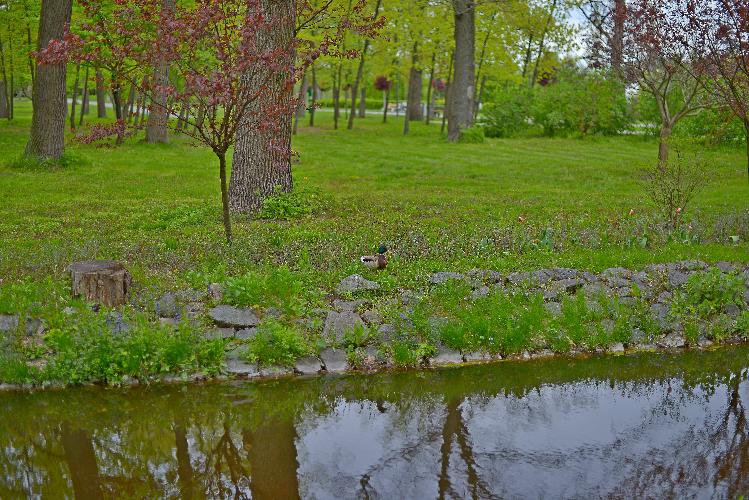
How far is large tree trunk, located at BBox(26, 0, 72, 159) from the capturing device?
16.5 meters

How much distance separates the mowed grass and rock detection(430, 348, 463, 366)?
3.90 ft

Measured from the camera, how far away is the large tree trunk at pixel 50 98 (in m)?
16.5

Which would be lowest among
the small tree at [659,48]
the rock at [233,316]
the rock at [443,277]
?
the rock at [233,316]

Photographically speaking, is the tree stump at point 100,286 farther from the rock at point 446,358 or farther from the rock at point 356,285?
the rock at point 446,358

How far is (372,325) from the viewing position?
817 cm

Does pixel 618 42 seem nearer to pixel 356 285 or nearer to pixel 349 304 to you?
pixel 356 285

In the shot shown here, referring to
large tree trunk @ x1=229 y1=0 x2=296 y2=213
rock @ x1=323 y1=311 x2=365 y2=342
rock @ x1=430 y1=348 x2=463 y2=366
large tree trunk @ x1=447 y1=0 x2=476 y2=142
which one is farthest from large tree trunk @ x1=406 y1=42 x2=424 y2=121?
rock @ x1=430 y1=348 x2=463 y2=366

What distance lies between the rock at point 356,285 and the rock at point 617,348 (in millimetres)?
2632

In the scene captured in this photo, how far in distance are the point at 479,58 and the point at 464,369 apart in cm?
2556

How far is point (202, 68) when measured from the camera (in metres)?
10.3

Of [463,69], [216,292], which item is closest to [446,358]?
[216,292]

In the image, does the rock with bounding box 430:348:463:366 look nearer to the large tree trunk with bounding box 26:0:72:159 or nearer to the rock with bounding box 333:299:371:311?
the rock with bounding box 333:299:371:311

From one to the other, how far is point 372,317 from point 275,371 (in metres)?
1.29

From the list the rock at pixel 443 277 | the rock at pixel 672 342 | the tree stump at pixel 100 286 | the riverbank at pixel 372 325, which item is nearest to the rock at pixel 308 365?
the riverbank at pixel 372 325
